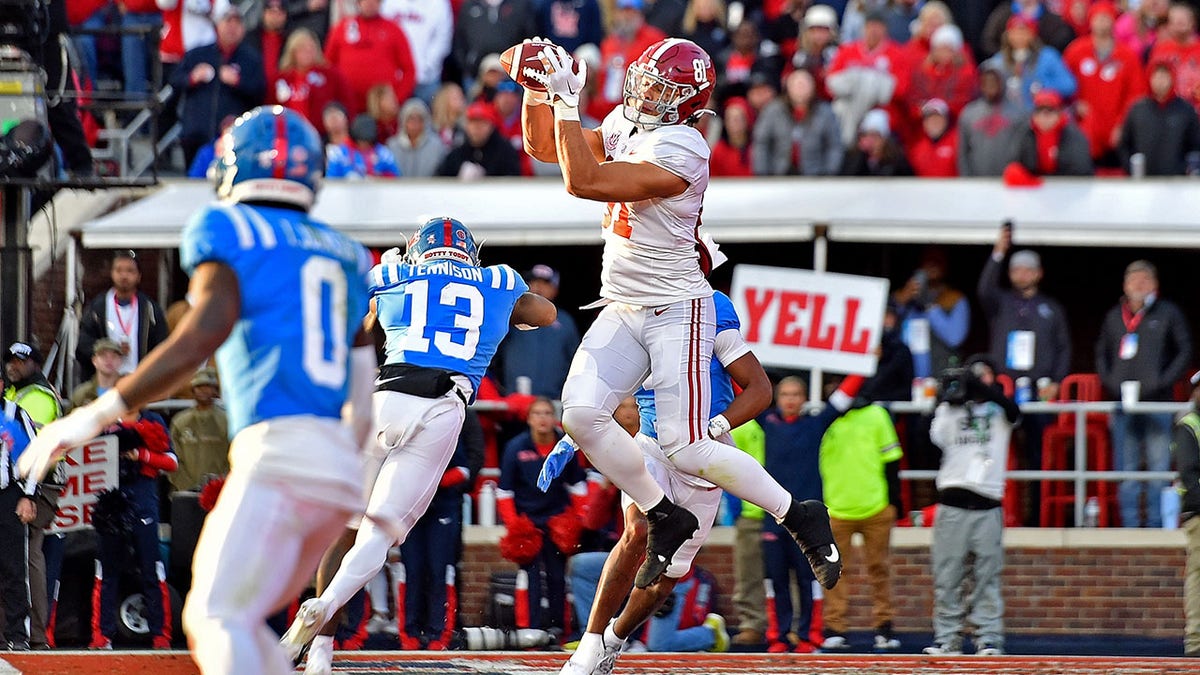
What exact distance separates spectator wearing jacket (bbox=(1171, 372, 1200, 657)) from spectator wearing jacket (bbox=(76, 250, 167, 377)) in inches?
257

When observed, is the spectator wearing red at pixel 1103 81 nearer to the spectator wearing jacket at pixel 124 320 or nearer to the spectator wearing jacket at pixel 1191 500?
the spectator wearing jacket at pixel 1191 500

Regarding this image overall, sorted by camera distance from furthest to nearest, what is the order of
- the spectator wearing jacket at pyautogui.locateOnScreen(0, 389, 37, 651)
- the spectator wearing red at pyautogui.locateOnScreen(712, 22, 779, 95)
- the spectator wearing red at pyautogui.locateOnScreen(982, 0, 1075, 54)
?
the spectator wearing red at pyautogui.locateOnScreen(982, 0, 1075, 54) → the spectator wearing red at pyautogui.locateOnScreen(712, 22, 779, 95) → the spectator wearing jacket at pyautogui.locateOnScreen(0, 389, 37, 651)

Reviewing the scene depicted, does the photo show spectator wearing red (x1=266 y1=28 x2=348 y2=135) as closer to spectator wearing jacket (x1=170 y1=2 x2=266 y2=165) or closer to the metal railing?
spectator wearing jacket (x1=170 y1=2 x2=266 y2=165)

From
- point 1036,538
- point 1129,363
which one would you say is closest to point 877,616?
point 1036,538

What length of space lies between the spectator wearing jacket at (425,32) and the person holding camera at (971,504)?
600cm

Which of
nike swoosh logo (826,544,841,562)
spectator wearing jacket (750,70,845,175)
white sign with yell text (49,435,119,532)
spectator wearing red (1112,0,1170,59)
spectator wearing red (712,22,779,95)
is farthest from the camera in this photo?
spectator wearing red (1112,0,1170,59)

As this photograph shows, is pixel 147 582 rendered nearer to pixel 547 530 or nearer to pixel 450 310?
pixel 547 530

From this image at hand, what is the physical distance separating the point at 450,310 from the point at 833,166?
7.59 meters

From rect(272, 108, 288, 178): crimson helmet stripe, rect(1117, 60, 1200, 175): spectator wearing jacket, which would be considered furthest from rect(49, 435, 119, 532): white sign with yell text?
rect(1117, 60, 1200, 175): spectator wearing jacket

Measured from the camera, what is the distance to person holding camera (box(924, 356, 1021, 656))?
11695 millimetres

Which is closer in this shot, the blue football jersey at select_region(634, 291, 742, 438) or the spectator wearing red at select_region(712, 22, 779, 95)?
the blue football jersey at select_region(634, 291, 742, 438)

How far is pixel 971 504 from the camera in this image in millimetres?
11820

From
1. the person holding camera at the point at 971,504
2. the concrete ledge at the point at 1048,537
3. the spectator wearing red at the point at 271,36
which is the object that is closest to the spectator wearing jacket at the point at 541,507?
the concrete ledge at the point at 1048,537

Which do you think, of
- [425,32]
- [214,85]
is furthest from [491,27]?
[214,85]
